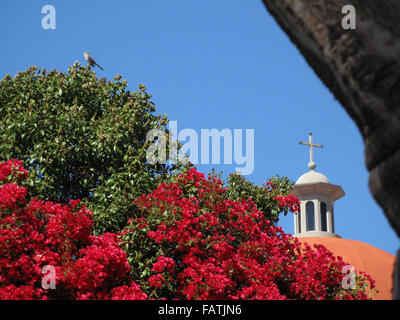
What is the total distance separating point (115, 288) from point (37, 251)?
158cm

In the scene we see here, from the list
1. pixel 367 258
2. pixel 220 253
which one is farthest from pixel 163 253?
pixel 367 258

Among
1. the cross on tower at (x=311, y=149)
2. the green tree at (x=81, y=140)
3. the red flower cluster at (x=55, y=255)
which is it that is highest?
the cross on tower at (x=311, y=149)

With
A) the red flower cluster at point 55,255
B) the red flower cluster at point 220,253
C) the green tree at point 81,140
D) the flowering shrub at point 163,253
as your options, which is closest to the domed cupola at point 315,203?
the red flower cluster at point 220,253

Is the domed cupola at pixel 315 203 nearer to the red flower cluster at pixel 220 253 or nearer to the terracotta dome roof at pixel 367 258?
the terracotta dome roof at pixel 367 258

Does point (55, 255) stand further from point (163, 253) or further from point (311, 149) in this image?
point (311, 149)

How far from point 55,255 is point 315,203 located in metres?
23.6

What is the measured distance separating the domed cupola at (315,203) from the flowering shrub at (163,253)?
18.0 m

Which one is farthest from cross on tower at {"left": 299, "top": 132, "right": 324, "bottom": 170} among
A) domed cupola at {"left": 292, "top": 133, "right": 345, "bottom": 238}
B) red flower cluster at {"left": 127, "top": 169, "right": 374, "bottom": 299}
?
red flower cluster at {"left": 127, "top": 169, "right": 374, "bottom": 299}

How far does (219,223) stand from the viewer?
38.7 ft

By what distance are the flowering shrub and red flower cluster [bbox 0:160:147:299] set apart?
0.02m

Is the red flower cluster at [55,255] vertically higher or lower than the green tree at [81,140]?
lower

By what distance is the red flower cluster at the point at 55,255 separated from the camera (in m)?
9.59

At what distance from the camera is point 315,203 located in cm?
3153

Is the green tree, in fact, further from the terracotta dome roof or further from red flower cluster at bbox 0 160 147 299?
the terracotta dome roof
